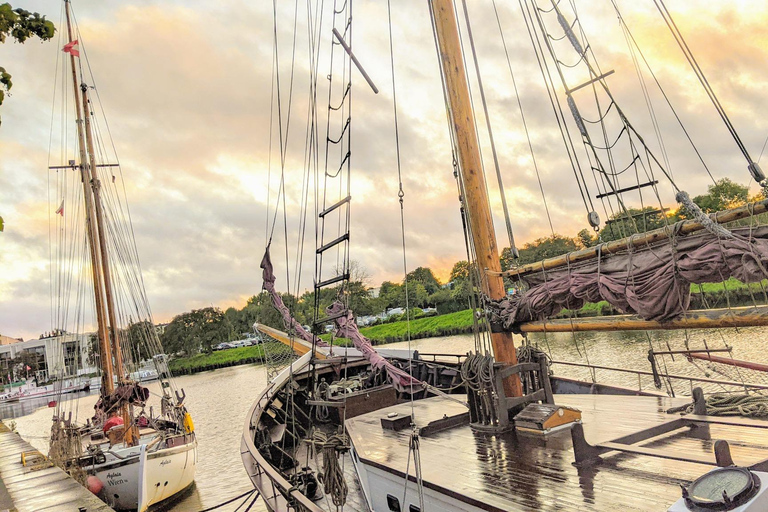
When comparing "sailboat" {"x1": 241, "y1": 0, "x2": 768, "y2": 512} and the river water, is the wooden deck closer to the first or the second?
"sailboat" {"x1": 241, "y1": 0, "x2": 768, "y2": 512}

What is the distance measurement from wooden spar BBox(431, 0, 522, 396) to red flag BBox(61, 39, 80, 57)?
50.9 feet

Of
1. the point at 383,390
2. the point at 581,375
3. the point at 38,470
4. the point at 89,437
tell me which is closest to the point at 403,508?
the point at 383,390

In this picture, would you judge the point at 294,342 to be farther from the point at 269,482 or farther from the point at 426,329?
the point at 426,329

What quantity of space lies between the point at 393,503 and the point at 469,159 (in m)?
5.15

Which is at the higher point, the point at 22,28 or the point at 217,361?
the point at 22,28

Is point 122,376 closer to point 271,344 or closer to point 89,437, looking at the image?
point 89,437

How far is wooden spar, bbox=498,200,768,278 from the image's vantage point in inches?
185

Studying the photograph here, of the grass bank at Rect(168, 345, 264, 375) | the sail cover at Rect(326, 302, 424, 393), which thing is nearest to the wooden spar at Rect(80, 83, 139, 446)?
the sail cover at Rect(326, 302, 424, 393)

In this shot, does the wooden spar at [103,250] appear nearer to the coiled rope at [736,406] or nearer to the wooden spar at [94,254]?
the wooden spar at [94,254]

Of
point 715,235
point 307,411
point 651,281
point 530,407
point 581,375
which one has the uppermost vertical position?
point 715,235

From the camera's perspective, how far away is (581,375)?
2142 cm

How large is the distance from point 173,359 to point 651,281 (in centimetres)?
8726

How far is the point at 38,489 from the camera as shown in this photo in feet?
36.5

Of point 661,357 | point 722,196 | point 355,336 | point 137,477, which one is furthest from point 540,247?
point 137,477
